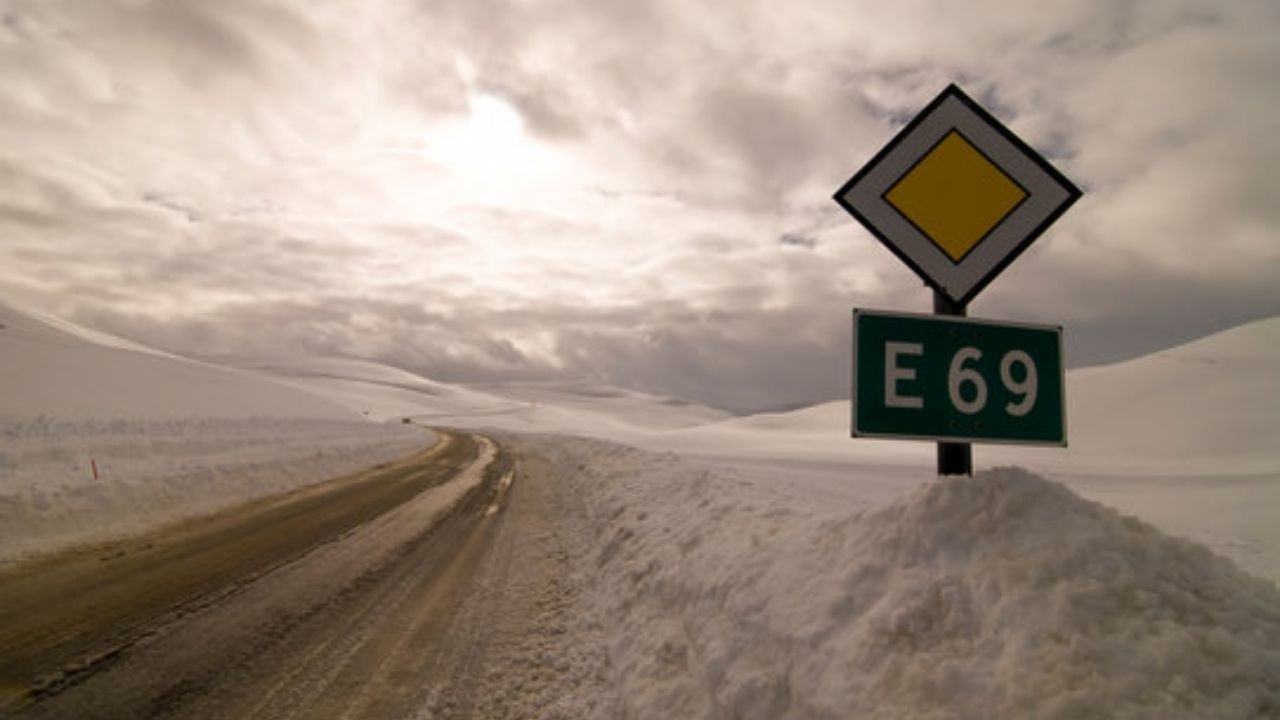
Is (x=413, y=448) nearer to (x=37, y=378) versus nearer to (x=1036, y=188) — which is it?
(x=37, y=378)

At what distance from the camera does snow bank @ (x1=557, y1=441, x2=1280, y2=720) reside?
2375 millimetres

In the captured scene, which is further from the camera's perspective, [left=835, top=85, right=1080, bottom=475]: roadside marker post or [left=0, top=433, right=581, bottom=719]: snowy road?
[left=0, top=433, right=581, bottom=719]: snowy road

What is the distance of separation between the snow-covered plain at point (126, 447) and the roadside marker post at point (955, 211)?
11.0 m

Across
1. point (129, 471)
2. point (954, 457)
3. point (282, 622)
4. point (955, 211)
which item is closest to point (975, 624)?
point (954, 457)

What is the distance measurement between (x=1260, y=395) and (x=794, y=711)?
44.9m

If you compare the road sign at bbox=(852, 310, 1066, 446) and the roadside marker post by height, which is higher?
the roadside marker post

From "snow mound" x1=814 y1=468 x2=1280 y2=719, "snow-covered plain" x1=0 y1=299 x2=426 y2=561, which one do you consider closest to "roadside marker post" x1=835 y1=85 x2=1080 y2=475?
"snow mound" x1=814 y1=468 x2=1280 y2=719

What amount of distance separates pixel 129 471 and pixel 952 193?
59.3ft

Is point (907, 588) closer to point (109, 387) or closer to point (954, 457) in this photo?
point (954, 457)

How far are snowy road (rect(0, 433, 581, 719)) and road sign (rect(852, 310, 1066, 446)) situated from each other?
350 cm

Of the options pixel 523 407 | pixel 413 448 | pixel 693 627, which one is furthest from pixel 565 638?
pixel 523 407

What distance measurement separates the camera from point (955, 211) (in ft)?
9.24

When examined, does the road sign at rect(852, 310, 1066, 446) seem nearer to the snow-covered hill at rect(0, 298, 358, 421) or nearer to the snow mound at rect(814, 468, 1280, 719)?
the snow mound at rect(814, 468, 1280, 719)

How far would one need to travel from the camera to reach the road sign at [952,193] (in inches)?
108
